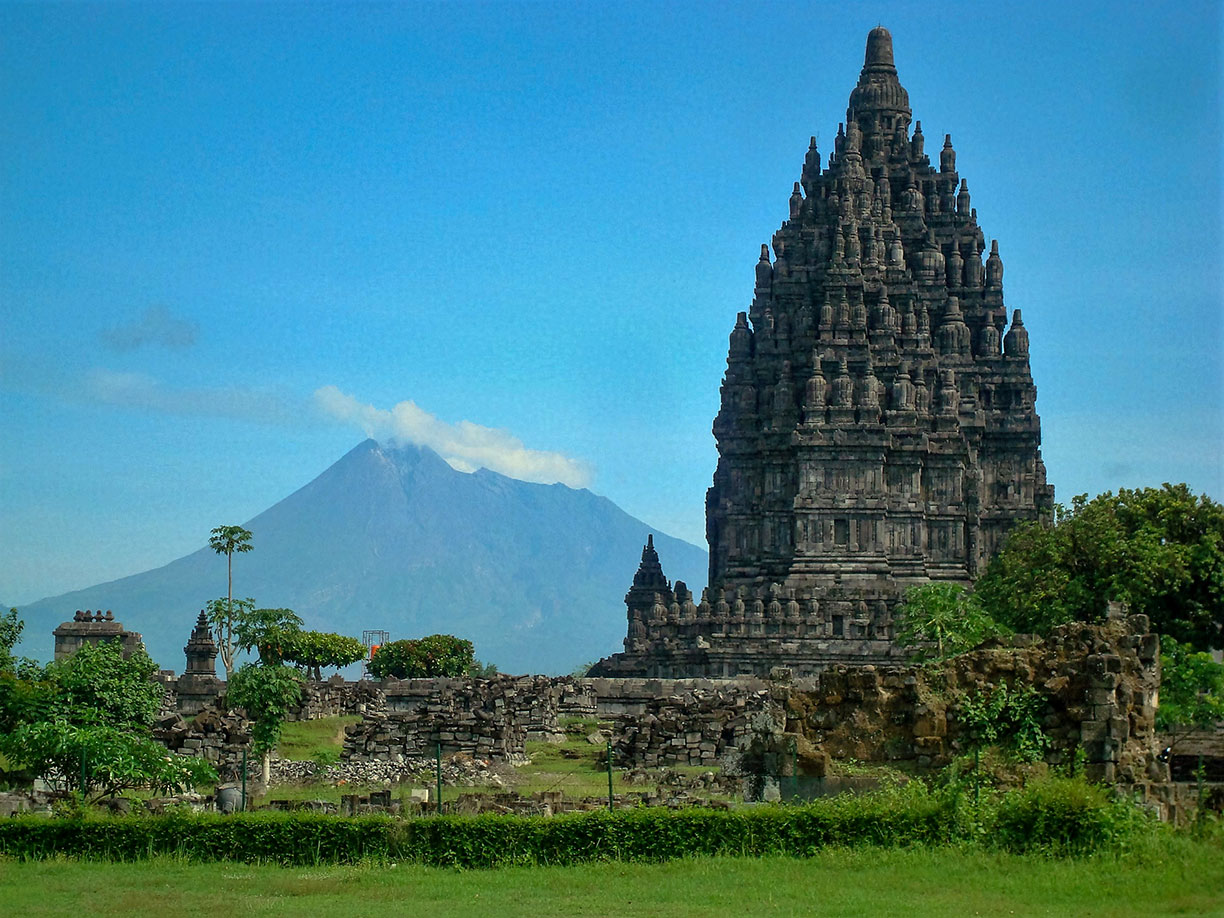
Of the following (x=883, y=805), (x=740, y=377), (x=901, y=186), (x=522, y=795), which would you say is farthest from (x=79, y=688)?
(x=901, y=186)

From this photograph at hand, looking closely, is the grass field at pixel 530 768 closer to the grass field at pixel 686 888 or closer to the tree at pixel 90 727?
the tree at pixel 90 727

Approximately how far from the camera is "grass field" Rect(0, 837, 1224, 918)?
30.2 meters

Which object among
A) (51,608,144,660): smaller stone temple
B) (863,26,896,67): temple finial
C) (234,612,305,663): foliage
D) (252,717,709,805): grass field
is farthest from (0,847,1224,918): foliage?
(863,26,896,67): temple finial

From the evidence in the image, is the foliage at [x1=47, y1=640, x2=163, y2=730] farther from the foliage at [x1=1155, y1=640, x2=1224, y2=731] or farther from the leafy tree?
the foliage at [x1=1155, y1=640, x2=1224, y2=731]

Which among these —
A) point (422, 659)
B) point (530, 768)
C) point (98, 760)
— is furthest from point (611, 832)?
point (422, 659)

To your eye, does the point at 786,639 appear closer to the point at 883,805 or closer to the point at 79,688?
the point at 79,688

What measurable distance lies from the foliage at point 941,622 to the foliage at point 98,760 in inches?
907

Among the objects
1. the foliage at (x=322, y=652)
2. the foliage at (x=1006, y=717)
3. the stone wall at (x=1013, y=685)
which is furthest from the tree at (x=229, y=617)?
the foliage at (x=1006, y=717)

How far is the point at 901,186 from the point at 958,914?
76.1 metres

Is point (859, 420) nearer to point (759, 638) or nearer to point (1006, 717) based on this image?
point (759, 638)

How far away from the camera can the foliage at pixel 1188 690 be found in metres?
49.8

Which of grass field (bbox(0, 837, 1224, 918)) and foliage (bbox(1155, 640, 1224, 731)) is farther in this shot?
foliage (bbox(1155, 640, 1224, 731))

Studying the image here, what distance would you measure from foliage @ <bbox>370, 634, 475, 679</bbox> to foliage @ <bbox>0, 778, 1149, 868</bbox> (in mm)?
57838

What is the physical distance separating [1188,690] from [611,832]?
23.6 metres
